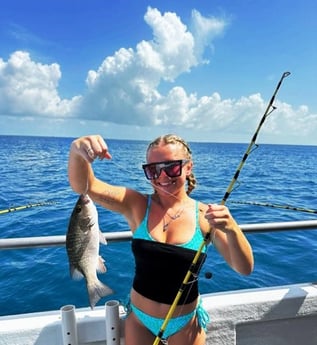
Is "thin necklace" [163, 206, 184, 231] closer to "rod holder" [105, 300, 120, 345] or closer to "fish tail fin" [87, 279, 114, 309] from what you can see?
"fish tail fin" [87, 279, 114, 309]

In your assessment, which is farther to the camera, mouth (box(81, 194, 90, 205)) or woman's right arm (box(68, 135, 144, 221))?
mouth (box(81, 194, 90, 205))

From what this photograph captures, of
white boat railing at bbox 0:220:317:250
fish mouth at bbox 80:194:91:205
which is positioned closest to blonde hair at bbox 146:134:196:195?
fish mouth at bbox 80:194:91:205

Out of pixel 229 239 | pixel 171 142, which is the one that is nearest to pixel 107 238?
pixel 171 142

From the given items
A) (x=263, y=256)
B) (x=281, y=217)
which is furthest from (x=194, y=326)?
(x=281, y=217)

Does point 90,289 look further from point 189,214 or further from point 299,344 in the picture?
point 299,344

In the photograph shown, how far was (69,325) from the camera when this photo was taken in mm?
2314

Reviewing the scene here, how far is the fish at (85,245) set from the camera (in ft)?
6.45

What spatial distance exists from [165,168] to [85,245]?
62 centimetres

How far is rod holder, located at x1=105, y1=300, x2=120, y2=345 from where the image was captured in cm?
235

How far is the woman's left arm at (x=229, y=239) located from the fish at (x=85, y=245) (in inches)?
25.3

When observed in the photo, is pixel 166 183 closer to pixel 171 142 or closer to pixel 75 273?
pixel 171 142

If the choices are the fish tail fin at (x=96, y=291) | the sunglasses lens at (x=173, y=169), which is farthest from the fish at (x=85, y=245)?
the sunglasses lens at (x=173, y=169)

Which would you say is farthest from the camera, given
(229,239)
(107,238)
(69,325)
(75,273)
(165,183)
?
(107,238)

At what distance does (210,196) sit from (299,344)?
9712 mm
